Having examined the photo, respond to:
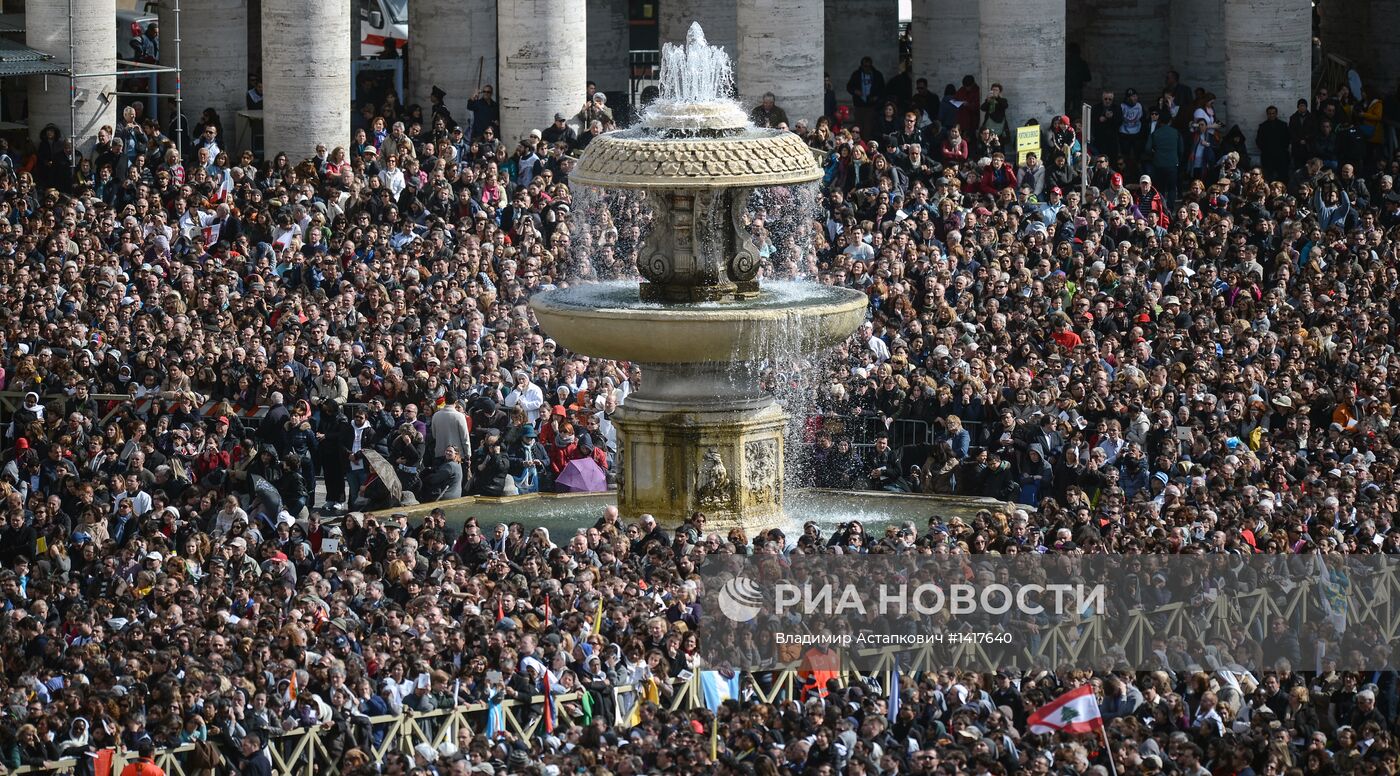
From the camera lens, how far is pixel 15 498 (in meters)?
35.6

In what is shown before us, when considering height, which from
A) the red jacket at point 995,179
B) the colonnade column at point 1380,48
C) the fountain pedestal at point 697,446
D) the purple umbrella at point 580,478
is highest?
the colonnade column at point 1380,48

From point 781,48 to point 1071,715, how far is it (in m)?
27.2

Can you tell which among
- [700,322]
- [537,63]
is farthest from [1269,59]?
[700,322]

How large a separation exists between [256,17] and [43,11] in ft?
46.7

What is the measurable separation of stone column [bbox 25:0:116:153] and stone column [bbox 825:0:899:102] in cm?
1768

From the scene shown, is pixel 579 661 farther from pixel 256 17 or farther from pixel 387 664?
pixel 256 17

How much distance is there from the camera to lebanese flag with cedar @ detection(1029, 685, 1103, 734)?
2795 centimetres

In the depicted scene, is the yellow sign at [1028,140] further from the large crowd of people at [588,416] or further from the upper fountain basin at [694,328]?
the upper fountain basin at [694,328]

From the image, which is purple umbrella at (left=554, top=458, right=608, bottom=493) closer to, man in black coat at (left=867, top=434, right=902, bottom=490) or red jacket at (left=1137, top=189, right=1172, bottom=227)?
man in black coat at (left=867, top=434, right=902, bottom=490)

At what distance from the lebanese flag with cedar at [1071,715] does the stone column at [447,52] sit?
1233 inches

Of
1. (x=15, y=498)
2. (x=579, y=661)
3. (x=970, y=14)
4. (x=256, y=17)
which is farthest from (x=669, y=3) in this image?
(x=579, y=661)

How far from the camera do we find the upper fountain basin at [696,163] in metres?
35.4

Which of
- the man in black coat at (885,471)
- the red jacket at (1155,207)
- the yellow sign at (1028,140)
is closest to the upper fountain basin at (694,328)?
the man in black coat at (885,471)

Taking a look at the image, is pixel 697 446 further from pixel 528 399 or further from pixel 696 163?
pixel 528 399
